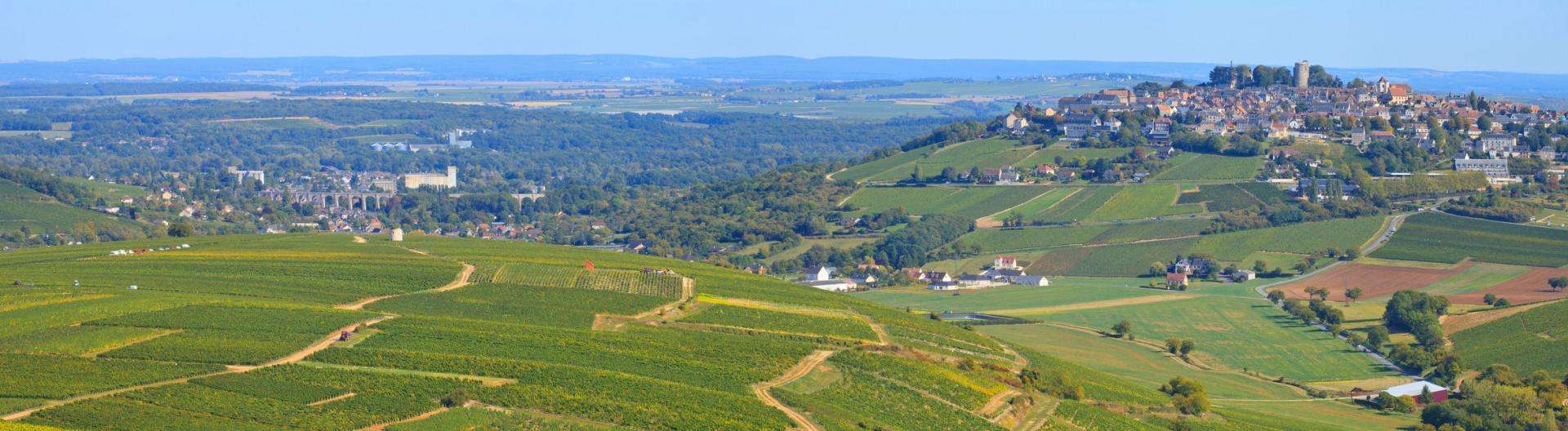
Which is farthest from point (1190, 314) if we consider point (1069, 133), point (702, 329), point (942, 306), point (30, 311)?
point (1069, 133)

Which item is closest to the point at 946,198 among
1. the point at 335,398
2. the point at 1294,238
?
the point at 1294,238

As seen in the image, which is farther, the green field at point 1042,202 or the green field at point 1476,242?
the green field at point 1042,202

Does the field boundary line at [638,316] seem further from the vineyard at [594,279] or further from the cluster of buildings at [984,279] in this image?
the cluster of buildings at [984,279]

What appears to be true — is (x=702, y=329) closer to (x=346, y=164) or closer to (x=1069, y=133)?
(x=1069, y=133)

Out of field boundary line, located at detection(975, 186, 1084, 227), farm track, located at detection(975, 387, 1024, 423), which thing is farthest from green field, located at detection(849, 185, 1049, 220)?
farm track, located at detection(975, 387, 1024, 423)

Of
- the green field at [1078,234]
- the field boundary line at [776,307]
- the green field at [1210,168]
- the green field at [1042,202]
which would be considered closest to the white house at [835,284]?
the green field at [1078,234]

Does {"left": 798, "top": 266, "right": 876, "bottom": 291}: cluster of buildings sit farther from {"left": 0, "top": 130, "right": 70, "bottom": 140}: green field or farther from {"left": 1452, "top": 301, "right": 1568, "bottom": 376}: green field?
{"left": 0, "top": 130, "right": 70, "bottom": 140}: green field

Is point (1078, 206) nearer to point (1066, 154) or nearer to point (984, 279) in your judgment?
point (1066, 154)

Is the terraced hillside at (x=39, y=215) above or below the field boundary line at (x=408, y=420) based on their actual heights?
below
